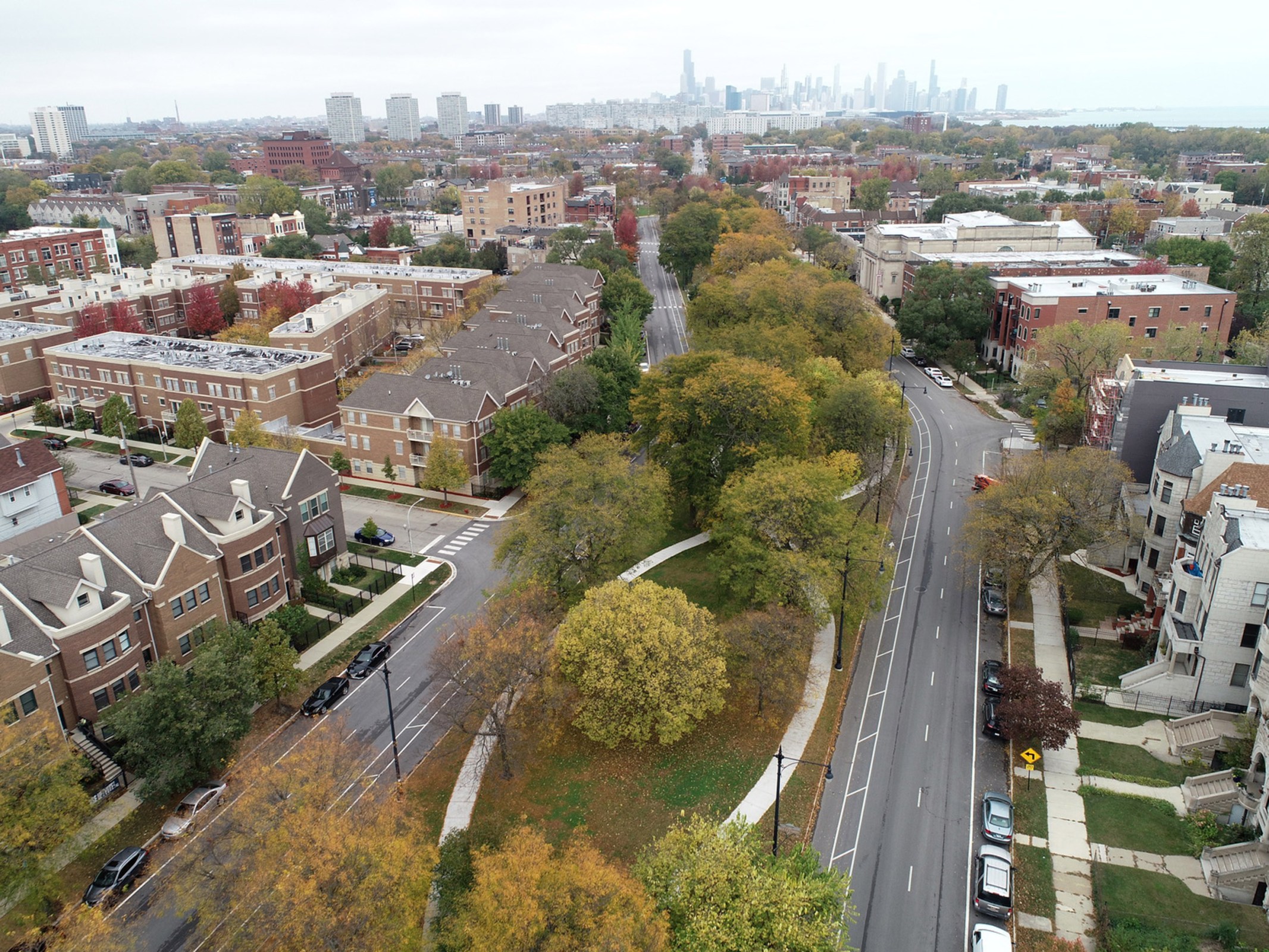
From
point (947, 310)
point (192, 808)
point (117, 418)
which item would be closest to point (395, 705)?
point (192, 808)

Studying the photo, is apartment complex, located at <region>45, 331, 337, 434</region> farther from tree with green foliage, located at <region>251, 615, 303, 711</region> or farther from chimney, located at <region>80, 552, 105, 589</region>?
tree with green foliage, located at <region>251, 615, 303, 711</region>

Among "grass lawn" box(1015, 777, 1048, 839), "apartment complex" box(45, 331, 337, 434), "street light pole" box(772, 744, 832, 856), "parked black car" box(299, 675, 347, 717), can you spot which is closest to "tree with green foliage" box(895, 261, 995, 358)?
"apartment complex" box(45, 331, 337, 434)

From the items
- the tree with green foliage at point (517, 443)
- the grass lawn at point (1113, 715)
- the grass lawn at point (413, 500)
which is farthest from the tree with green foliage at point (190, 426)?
the grass lawn at point (1113, 715)

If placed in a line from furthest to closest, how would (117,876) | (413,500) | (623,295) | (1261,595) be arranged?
(623,295), (413,500), (1261,595), (117,876)

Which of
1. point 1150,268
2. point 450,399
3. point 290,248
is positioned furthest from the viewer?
point 290,248

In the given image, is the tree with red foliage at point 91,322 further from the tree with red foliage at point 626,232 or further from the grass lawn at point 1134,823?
the grass lawn at point 1134,823

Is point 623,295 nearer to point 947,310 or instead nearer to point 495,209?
point 947,310

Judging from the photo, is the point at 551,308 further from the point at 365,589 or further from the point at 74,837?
the point at 74,837

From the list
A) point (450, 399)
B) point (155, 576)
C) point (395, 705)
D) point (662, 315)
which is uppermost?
point (450, 399)
